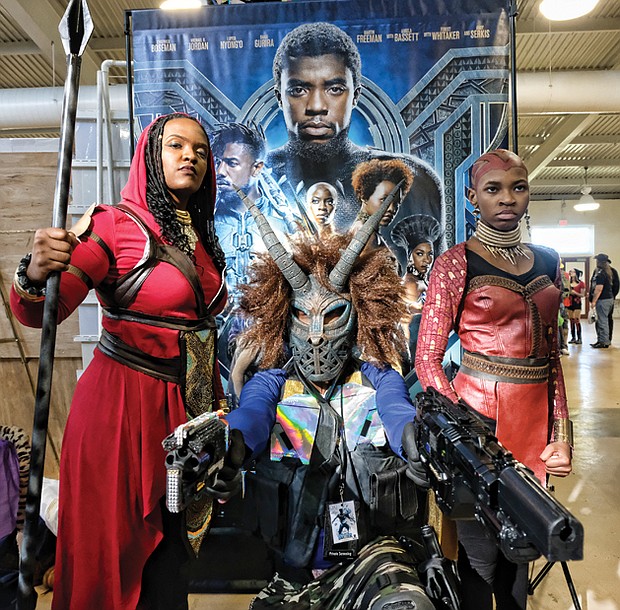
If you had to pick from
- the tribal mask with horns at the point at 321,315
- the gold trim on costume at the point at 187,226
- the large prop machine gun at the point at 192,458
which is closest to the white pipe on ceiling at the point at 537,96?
the tribal mask with horns at the point at 321,315

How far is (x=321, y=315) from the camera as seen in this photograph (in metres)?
1.56

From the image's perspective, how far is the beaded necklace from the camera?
63.5 inches

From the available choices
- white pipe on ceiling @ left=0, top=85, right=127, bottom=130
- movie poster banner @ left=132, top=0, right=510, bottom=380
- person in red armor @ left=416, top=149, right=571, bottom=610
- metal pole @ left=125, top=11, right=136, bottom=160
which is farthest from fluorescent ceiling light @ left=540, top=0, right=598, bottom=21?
white pipe on ceiling @ left=0, top=85, right=127, bottom=130

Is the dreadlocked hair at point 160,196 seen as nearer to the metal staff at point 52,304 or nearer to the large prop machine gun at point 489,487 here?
the metal staff at point 52,304

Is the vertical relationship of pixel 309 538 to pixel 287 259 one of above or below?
below

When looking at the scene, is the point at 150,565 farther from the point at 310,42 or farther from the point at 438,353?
the point at 310,42

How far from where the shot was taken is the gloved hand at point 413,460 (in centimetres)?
128

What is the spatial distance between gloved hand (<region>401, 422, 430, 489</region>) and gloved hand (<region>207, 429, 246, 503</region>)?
1.44 feet

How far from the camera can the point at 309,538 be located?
1498 mm

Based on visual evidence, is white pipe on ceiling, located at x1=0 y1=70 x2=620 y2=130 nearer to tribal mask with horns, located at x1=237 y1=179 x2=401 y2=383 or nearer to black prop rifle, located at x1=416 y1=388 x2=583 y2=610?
tribal mask with horns, located at x1=237 y1=179 x2=401 y2=383

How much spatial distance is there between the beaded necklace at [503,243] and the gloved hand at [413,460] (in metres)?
0.67

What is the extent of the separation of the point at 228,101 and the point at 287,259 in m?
1.10

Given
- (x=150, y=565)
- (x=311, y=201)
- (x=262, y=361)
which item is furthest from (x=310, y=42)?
(x=150, y=565)

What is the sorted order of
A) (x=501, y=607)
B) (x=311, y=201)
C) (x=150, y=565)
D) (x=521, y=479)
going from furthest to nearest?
1. (x=311, y=201)
2. (x=501, y=607)
3. (x=150, y=565)
4. (x=521, y=479)
